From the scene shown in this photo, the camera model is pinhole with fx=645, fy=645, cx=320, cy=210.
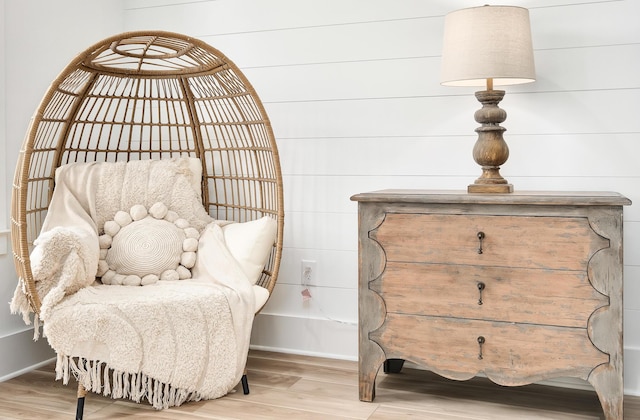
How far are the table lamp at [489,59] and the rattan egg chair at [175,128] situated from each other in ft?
2.57

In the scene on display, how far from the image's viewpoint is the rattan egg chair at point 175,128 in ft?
8.43

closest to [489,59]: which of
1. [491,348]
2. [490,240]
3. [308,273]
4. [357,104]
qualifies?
[490,240]

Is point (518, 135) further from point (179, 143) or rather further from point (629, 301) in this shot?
point (179, 143)

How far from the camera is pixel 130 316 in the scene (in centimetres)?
214

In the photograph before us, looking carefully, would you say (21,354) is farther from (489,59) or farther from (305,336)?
(489,59)

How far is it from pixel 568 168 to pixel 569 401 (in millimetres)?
870

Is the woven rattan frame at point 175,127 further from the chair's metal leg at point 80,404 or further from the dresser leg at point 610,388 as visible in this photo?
the dresser leg at point 610,388

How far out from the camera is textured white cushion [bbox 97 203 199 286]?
2496 millimetres

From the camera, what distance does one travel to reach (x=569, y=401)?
2340 millimetres

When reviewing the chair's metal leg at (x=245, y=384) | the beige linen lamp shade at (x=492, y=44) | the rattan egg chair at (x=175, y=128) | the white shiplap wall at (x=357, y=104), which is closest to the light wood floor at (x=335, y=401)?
the chair's metal leg at (x=245, y=384)

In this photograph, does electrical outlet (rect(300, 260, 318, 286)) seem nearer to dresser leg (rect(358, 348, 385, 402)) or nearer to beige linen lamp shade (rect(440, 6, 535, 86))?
dresser leg (rect(358, 348, 385, 402))

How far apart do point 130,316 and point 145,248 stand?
17.2 inches

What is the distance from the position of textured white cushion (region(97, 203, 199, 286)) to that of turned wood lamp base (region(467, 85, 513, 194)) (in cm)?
115

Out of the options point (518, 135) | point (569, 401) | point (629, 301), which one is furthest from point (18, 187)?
point (629, 301)
